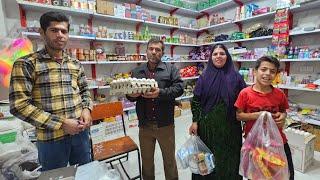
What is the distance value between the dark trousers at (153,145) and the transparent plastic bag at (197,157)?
0.22 metres

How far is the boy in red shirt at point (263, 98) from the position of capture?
1.40 meters

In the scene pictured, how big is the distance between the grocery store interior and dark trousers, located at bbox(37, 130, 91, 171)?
3 cm

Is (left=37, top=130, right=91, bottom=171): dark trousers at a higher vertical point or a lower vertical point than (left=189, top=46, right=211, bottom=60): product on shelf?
lower

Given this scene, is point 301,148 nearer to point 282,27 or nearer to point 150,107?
point 150,107

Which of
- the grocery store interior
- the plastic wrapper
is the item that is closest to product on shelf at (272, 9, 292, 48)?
the grocery store interior

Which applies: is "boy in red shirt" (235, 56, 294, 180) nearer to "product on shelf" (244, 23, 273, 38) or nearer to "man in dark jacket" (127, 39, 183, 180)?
"man in dark jacket" (127, 39, 183, 180)

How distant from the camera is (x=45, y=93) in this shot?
1263 mm

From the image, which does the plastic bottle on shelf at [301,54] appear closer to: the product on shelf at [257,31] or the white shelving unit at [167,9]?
A: the white shelving unit at [167,9]

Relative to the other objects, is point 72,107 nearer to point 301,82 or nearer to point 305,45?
point 301,82

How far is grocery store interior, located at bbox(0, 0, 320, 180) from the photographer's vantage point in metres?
1.19

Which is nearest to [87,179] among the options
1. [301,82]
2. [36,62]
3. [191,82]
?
[36,62]

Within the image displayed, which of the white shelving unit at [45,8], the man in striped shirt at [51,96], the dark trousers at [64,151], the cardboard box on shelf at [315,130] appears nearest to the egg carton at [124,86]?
the man in striped shirt at [51,96]

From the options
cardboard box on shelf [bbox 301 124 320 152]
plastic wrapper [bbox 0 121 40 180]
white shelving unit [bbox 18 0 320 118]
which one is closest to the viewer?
plastic wrapper [bbox 0 121 40 180]

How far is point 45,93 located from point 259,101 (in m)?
1.43
